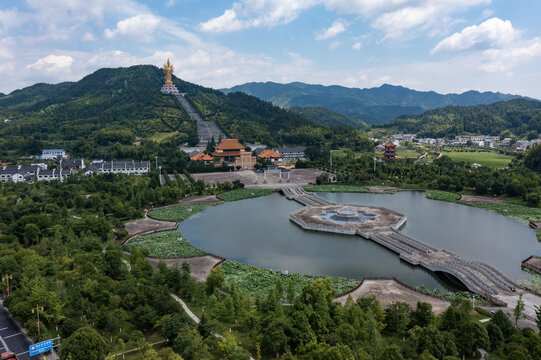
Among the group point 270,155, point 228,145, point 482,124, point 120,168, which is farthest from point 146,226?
point 482,124

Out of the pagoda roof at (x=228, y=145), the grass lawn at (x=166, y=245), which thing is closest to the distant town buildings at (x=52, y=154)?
the pagoda roof at (x=228, y=145)

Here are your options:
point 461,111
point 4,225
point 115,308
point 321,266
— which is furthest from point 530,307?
point 461,111

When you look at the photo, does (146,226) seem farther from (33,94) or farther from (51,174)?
(33,94)

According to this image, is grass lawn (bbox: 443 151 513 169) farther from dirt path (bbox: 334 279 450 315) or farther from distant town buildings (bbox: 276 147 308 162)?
dirt path (bbox: 334 279 450 315)

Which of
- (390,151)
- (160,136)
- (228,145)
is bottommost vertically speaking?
(390,151)

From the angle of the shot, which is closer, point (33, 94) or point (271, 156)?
point (271, 156)

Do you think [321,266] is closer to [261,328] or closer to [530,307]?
[261,328]

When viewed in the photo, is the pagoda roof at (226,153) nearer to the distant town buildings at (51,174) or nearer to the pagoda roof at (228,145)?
the pagoda roof at (228,145)
